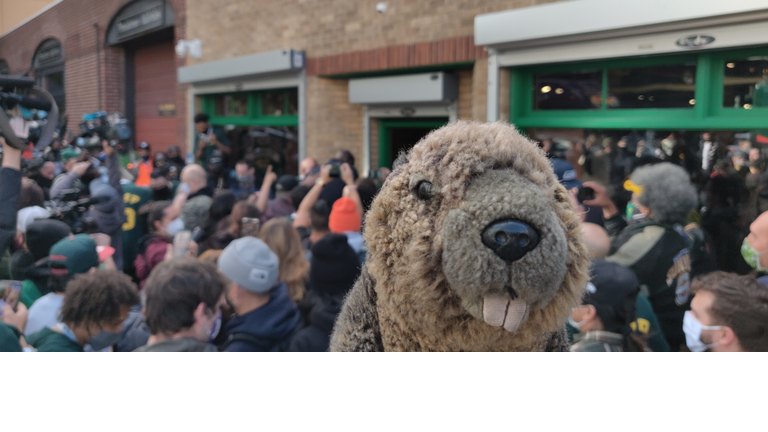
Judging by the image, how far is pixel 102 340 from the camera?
5.21 feet

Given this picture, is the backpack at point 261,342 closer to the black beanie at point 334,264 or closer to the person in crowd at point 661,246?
the black beanie at point 334,264

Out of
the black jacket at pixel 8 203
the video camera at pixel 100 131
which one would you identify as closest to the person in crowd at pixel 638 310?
the black jacket at pixel 8 203

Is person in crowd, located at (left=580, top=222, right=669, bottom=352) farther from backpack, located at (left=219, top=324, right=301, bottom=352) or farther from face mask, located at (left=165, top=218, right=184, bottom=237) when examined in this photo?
face mask, located at (left=165, top=218, right=184, bottom=237)

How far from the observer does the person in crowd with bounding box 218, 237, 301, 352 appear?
5.37ft

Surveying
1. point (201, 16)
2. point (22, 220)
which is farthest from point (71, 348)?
point (201, 16)

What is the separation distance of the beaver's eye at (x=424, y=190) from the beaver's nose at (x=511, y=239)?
0.10 metres

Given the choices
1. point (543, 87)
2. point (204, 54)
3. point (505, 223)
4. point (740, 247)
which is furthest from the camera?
point (204, 54)

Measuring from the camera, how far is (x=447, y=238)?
1.95 ft

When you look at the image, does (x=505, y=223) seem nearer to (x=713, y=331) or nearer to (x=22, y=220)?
(x=713, y=331)

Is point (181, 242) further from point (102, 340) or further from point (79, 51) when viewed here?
point (79, 51)

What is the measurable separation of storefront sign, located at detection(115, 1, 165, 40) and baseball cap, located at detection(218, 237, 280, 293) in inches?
73.6

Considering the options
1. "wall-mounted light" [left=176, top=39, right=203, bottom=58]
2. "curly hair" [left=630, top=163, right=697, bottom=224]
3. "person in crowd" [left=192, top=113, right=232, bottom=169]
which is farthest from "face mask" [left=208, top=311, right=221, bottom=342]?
"wall-mounted light" [left=176, top=39, right=203, bottom=58]

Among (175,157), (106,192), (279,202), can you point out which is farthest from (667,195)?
(175,157)

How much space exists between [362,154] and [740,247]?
9.11 ft
